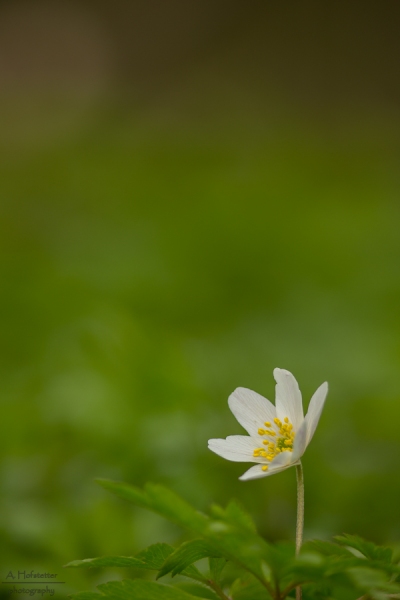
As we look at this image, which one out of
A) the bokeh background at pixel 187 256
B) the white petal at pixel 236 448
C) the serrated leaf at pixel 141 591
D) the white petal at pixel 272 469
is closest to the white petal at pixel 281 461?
the white petal at pixel 272 469

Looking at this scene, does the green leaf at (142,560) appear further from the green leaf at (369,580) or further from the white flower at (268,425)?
the green leaf at (369,580)

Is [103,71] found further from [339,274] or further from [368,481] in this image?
[368,481]

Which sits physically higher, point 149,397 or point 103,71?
point 103,71

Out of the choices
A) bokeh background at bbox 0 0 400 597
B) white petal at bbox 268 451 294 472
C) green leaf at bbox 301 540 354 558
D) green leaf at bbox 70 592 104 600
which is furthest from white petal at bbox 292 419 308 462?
bokeh background at bbox 0 0 400 597

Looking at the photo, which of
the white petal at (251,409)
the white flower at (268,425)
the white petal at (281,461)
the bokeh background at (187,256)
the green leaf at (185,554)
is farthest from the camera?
the bokeh background at (187,256)

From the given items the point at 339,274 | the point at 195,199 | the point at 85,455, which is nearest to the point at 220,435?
the point at 85,455

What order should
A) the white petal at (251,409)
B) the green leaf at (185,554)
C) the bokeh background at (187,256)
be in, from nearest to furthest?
the green leaf at (185,554) < the white petal at (251,409) < the bokeh background at (187,256)

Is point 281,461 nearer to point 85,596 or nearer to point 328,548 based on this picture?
point 328,548
